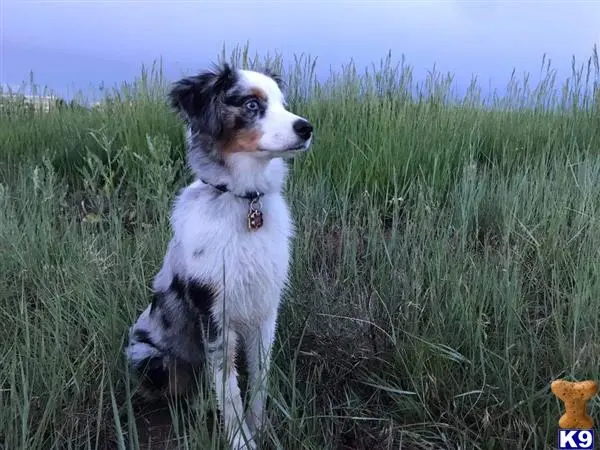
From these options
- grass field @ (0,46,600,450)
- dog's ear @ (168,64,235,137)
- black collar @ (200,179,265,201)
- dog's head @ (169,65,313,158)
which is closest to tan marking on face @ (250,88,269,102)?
dog's head @ (169,65,313,158)

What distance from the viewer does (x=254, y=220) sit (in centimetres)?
254

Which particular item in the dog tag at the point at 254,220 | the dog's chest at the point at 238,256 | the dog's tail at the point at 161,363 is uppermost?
the dog tag at the point at 254,220

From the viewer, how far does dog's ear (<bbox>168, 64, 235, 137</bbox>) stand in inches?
105

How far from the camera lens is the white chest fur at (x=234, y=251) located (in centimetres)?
248

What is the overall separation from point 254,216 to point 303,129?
42 centimetres

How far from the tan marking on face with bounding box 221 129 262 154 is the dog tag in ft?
0.87

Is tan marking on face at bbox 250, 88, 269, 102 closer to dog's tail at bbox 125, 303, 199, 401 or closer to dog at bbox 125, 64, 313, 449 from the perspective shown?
dog at bbox 125, 64, 313, 449

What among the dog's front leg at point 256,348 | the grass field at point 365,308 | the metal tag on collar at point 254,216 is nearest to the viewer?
the grass field at point 365,308

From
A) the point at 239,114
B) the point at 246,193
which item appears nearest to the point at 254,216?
the point at 246,193

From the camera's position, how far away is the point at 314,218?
3854 mm

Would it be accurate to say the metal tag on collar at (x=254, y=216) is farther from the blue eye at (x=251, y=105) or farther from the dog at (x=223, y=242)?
the blue eye at (x=251, y=105)

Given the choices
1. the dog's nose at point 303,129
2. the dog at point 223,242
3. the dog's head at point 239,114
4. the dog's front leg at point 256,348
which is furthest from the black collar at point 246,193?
the dog's front leg at point 256,348

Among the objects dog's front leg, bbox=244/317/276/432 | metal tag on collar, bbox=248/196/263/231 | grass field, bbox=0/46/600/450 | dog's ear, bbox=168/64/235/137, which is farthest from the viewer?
dog's ear, bbox=168/64/235/137

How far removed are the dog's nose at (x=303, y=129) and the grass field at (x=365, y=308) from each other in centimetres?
81
